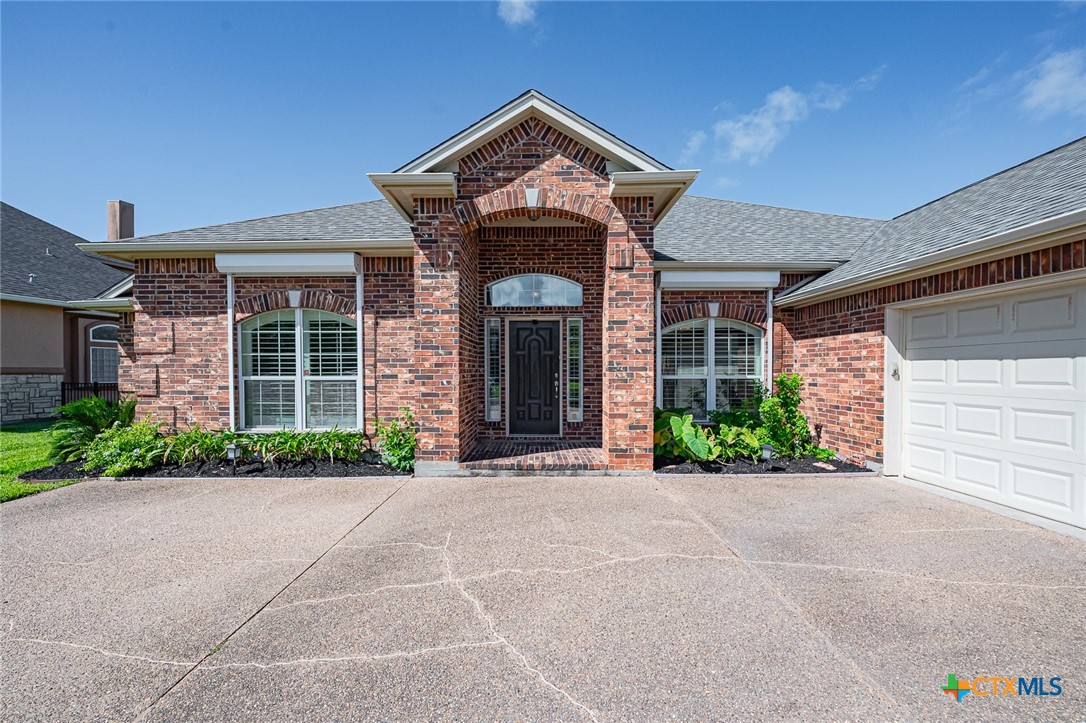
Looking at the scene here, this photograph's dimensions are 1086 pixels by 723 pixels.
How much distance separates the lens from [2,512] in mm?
5035

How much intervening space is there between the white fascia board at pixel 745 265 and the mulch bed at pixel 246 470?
228 inches

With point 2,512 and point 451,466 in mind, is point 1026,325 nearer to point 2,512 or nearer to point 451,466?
point 451,466

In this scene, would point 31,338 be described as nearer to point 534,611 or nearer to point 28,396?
point 28,396

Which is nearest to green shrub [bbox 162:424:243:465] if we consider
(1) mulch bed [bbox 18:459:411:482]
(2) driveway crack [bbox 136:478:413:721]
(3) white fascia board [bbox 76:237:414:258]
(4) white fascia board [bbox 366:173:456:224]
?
(1) mulch bed [bbox 18:459:411:482]

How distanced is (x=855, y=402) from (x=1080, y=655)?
15.7 ft

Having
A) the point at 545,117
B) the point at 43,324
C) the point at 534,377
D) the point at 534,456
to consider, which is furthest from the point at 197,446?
the point at 43,324

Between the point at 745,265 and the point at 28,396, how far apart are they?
61.8 feet

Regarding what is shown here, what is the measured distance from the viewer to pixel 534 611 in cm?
297

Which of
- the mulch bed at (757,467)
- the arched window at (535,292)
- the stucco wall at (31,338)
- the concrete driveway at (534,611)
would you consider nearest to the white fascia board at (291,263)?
the arched window at (535,292)

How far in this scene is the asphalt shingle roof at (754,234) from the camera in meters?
8.27

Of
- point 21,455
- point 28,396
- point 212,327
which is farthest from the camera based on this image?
point 28,396

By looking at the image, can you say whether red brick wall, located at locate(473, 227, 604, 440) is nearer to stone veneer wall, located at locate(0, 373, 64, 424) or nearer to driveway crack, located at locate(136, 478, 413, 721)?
→ driveway crack, located at locate(136, 478, 413, 721)

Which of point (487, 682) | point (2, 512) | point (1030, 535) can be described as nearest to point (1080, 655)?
point (1030, 535)

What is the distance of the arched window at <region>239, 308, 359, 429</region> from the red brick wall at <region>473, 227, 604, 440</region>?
92.0 inches
